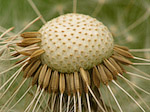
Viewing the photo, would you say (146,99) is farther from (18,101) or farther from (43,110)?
(18,101)

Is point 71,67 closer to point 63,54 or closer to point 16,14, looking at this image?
point 63,54

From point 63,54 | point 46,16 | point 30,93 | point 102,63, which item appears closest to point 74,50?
point 63,54

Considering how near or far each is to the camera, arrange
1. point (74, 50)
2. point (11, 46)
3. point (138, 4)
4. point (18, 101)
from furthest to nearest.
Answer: point (138, 4), point (11, 46), point (18, 101), point (74, 50)

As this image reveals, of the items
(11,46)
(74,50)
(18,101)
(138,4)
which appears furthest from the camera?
(138,4)

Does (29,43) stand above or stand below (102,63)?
above

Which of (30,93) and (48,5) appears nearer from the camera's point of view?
(30,93)

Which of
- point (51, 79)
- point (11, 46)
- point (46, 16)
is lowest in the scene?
point (51, 79)

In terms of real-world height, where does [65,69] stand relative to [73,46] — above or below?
below
